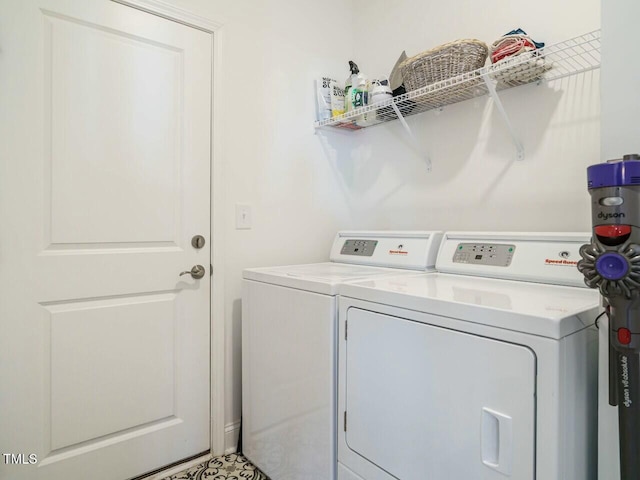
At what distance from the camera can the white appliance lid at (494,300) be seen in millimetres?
795

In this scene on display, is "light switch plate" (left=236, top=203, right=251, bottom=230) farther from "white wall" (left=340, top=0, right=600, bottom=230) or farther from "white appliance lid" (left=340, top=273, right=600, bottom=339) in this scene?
"white appliance lid" (left=340, top=273, right=600, bottom=339)

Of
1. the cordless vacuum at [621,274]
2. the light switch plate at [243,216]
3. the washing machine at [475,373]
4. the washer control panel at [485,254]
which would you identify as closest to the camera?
the cordless vacuum at [621,274]

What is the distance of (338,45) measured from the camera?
2.33 meters

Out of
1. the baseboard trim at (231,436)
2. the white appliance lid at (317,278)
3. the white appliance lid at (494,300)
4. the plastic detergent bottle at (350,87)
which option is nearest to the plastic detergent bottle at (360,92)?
the plastic detergent bottle at (350,87)

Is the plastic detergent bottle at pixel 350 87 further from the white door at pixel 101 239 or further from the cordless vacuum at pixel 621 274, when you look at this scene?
the cordless vacuum at pixel 621 274

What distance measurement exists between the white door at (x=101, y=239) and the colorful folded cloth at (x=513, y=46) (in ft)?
4.26

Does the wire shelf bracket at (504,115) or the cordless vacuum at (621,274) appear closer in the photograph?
the cordless vacuum at (621,274)

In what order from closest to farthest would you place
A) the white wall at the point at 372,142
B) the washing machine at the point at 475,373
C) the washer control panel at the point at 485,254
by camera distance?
the washing machine at the point at 475,373, the washer control panel at the point at 485,254, the white wall at the point at 372,142

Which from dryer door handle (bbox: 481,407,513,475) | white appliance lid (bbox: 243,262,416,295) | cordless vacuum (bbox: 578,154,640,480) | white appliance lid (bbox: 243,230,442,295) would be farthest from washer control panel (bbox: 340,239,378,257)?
cordless vacuum (bbox: 578,154,640,480)

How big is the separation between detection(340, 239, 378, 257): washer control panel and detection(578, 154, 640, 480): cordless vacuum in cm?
121

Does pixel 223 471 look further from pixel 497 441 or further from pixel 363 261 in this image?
pixel 497 441

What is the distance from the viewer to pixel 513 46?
1.38 meters

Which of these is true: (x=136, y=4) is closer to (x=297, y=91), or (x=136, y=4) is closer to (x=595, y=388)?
(x=297, y=91)

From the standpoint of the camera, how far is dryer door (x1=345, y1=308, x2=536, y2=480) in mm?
814
